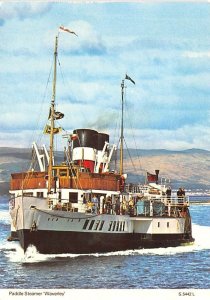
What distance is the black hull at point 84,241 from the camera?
34938mm

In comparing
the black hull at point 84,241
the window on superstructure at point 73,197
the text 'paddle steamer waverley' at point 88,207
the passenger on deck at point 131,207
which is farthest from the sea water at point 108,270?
the window on superstructure at point 73,197

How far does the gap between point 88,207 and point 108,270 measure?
20.2 feet

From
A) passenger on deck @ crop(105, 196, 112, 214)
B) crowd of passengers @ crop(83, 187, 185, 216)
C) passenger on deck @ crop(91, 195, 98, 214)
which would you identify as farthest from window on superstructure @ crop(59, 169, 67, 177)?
passenger on deck @ crop(105, 196, 112, 214)

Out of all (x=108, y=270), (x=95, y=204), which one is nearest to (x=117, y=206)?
(x=95, y=204)

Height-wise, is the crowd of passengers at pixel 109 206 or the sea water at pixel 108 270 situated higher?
the crowd of passengers at pixel 109 206

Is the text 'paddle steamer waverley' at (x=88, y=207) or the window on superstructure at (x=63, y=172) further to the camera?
the window on superstructure at (x=63, y=172)

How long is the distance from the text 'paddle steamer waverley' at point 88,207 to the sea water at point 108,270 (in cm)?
79

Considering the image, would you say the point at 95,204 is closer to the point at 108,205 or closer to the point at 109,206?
the point at 108,205

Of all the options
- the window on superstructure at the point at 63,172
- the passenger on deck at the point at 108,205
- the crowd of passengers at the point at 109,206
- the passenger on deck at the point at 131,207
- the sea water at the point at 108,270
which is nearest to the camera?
the sea water at the point at 108,270

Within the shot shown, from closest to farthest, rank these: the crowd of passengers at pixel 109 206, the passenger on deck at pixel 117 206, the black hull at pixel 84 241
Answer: the black hull at pixel 84 241 → the crowd of passengers at pixel 109 206 → the passenger on deck at pixel 117 206

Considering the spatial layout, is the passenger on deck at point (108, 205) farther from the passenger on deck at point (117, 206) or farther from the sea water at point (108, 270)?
the sea water at point (108, 270)

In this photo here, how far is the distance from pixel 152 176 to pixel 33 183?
10.0 metres

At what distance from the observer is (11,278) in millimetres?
29797

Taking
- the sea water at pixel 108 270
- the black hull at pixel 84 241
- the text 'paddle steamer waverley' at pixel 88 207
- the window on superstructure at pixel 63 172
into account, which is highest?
the window on superstructure at pixel 63 172
